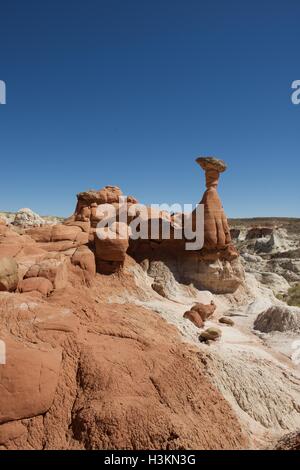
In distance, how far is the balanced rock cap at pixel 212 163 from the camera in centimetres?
1688

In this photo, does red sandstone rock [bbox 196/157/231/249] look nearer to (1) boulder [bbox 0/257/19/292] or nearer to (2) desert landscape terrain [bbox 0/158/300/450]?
(2) desert landscape terrain [bbox 0/158/300/450]

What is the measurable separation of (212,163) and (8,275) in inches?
476

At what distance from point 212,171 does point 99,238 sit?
767 centimetres

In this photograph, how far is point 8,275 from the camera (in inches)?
322

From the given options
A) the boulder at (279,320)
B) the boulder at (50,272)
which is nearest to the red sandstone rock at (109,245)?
the boulder at (50,272)

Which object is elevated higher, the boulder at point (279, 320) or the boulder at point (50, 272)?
the boulder at point (50, 272)

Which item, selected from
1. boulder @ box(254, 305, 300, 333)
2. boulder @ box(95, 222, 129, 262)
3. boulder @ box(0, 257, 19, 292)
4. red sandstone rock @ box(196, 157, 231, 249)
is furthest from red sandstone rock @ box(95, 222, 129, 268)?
boulder @ box(254, 305, 300, 333)

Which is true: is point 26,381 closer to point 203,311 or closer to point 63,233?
point 203,311

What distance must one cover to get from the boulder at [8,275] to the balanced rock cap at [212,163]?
11596 mm

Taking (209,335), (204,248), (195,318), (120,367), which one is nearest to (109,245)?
(195,318)

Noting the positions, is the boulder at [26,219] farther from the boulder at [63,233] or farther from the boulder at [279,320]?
the boulder at [279,320]

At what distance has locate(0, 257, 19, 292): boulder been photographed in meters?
8.01

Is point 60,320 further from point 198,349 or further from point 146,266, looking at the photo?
point 146,266

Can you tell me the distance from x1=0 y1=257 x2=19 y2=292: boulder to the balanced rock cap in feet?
38.0
